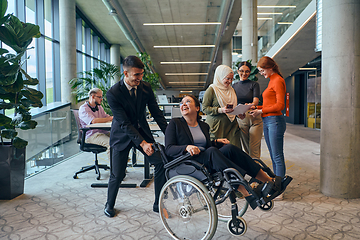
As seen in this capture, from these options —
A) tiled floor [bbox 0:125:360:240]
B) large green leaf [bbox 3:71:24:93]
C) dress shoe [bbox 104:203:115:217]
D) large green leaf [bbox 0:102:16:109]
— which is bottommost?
tiled floor [bbox 0:125:360:240]

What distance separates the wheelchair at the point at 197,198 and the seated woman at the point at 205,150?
0.22ft

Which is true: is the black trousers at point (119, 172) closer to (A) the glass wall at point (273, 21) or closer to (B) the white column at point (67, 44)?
(B) the white column at point (67, 44)

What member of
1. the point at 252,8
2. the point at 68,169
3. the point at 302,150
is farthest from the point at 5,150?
the point at 252,8

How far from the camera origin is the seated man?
3582 mm

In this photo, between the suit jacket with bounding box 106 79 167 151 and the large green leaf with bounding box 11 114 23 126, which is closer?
the suit jacket with bounding box 106 79 167 151

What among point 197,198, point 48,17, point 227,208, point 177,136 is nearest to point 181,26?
point 48,17

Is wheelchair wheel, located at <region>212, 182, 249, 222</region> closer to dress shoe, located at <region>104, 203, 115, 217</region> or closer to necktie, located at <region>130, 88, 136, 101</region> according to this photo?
dress shoe, located at <region>104, 203, 115, 217</region>

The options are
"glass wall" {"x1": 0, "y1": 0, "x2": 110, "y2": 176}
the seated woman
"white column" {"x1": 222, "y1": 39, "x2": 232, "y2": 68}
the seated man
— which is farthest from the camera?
"white column" {"x1": 222, "y1": 39, "x2": 232, "y2": 68}

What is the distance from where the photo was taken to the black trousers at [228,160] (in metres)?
1.79

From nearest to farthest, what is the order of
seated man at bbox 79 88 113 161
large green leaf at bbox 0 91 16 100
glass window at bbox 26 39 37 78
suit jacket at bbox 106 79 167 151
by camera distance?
suit jacket at bbox 106 79 167 151
large green leaf at bbox 0 91 16 100
seated man at bbox 79 88 113 161
glass window at bbox 26 39 37 78

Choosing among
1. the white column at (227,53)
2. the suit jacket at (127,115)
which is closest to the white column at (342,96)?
the suit jacket at (127,115)

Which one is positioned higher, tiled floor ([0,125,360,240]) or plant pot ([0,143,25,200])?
plant pot ([0,143,25,200])

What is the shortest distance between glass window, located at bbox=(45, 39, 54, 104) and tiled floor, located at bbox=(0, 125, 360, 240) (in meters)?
5.46

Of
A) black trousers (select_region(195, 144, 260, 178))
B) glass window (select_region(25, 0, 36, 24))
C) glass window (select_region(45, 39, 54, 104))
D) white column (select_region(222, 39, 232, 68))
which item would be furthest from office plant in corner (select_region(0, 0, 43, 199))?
white column (select_region(222, 39, 232, 68))
